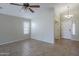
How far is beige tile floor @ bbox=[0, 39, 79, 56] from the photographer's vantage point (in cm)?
166

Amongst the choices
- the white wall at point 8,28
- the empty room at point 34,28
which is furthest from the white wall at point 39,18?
the white wall at point 8,28

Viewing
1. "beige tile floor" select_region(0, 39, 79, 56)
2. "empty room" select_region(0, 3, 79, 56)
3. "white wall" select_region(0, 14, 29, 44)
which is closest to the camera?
"beige tile floor" select_region(0, 39, 79, 56)

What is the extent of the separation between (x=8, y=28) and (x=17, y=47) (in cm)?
65

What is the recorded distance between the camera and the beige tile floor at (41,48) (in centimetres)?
166

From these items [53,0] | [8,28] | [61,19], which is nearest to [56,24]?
[61,19]

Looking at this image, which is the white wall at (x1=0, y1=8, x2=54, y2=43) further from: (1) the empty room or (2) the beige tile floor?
(2) the beige tile floor

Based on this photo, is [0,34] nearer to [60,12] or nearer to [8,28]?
[8,28]

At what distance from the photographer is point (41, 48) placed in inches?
84.0

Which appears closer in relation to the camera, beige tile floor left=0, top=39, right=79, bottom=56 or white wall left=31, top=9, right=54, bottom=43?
beige tile floor left=0, top=39, right=79, bottom=56

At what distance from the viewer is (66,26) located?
2.02m

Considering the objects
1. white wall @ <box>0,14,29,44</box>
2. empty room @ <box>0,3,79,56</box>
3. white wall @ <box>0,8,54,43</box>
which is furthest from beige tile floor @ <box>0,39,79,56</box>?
white wall @ <box>0,8,54,43</box>

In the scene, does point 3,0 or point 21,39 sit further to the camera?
point 21,39

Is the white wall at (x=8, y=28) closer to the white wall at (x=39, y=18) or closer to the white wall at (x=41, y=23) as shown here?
the white wall at (x=39, y=18)

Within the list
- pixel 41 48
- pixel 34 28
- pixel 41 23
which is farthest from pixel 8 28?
pixel 41 23
